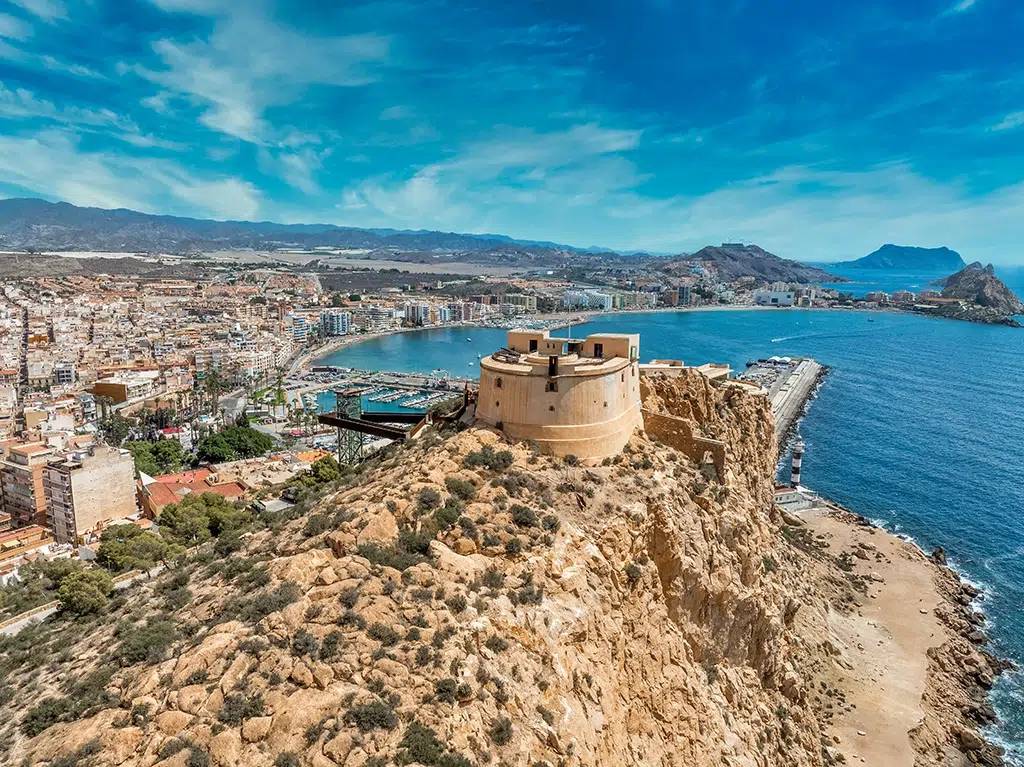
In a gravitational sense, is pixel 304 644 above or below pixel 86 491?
above

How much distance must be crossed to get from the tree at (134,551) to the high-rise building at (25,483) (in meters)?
11.7

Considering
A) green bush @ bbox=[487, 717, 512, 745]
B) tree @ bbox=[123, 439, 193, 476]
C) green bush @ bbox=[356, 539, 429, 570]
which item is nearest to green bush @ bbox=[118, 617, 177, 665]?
green bush @ bbox=[356, 539, 429, 570]

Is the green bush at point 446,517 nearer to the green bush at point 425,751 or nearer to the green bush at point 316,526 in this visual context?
the green bush at point 316,526

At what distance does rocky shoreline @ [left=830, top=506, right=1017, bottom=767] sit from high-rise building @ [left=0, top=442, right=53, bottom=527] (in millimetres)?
47506

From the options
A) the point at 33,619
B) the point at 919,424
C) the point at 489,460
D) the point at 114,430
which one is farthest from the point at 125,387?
the point at 919,424

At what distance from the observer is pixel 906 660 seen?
2998cm

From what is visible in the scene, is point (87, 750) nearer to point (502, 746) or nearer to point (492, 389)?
point (502, 746)

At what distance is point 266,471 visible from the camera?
45312 mm

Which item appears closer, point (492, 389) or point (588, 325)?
point (492, 389)

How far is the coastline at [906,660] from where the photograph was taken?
25.1 meters

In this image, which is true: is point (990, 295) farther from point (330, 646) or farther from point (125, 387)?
point (330, 646)

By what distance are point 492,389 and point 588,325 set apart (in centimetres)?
14009

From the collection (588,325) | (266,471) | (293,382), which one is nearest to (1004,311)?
(588,325)

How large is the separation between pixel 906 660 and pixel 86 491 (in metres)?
44.5
